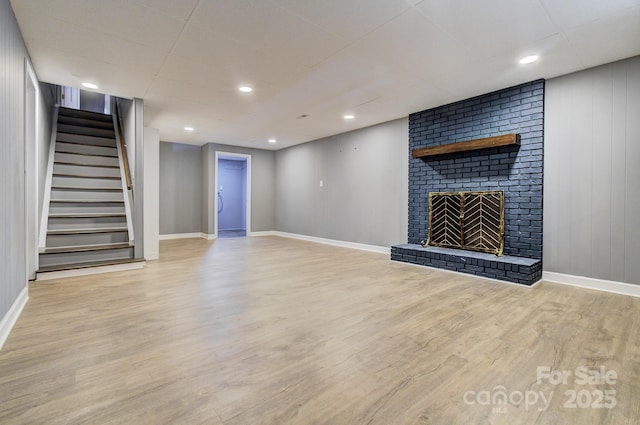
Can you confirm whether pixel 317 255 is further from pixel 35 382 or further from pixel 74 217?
pixel 35 382

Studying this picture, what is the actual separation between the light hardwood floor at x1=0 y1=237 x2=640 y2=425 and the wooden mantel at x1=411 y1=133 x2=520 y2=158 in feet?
5.87

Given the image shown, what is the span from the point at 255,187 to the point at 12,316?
628 cm

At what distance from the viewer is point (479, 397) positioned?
1.49 metres

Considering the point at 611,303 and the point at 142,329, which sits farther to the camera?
the point at 611,303

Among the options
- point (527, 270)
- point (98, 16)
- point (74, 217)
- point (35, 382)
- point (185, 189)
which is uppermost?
point (98, 16)

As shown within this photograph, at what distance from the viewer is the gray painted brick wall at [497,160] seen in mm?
3779

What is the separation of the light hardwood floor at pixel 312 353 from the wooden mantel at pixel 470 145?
179 cm

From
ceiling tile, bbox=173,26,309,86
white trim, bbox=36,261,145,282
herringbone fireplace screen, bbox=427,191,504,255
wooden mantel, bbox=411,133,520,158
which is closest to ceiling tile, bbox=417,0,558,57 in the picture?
wooden mantel, bbox=411,133,520,158

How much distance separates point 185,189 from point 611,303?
810 cm

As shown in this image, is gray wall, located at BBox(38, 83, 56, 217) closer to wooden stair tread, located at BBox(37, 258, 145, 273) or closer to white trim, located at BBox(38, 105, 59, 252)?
white trim, located at BBox(38, 105, 59, 252)

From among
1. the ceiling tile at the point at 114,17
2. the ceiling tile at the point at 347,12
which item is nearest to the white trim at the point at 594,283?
the ceiling tile at the point at 347,12

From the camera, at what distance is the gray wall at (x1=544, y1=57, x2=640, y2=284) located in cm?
315

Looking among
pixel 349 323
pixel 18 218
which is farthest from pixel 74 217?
pixel 349 323

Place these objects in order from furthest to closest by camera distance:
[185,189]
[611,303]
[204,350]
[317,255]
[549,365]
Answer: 1. [185,189]
2. [317,255]
3. [611,303]
4. [204,350]
5. [549,365]
